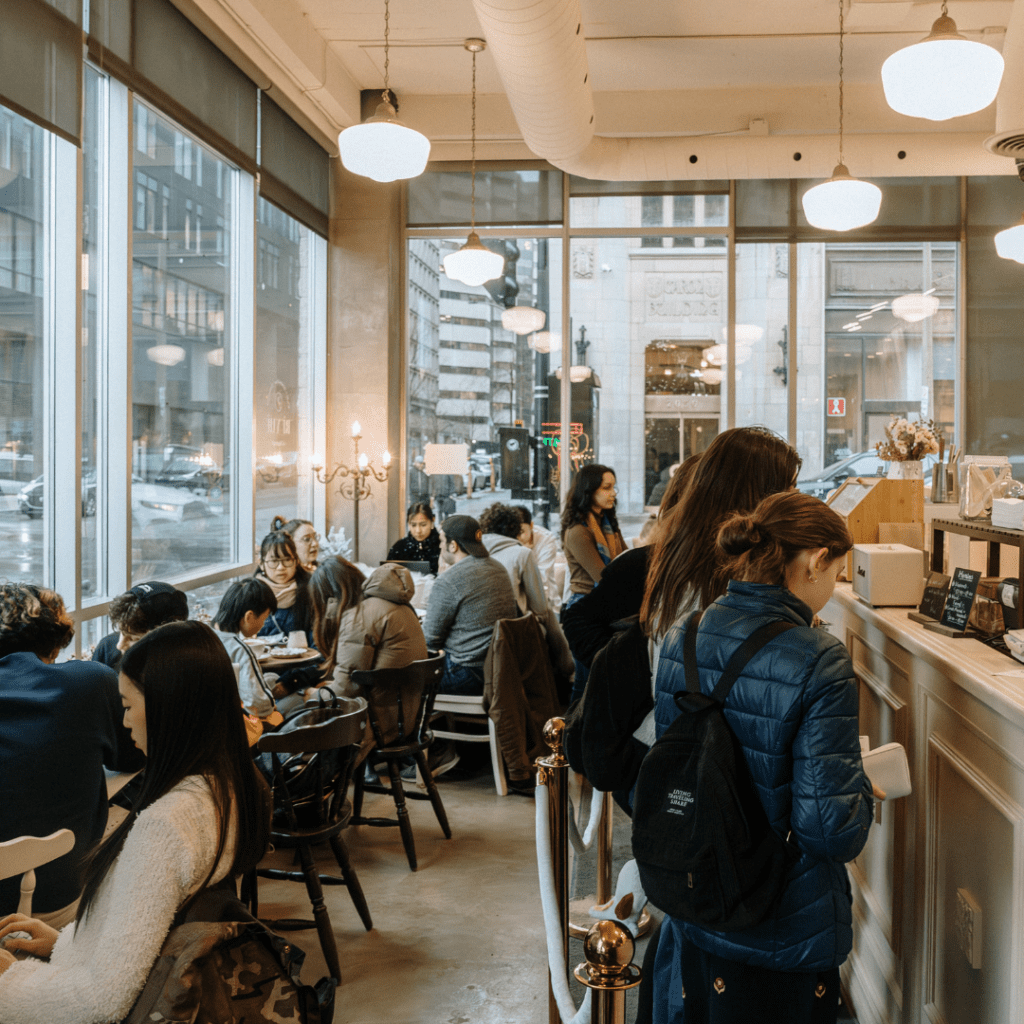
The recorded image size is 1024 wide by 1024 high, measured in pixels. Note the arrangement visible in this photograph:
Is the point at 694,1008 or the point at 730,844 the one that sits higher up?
the point at 730,844

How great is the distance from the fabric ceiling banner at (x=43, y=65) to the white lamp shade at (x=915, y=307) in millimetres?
5983

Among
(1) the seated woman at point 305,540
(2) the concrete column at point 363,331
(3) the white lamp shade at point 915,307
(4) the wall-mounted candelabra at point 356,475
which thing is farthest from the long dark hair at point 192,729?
(3) the white lamp shade at point 915,307

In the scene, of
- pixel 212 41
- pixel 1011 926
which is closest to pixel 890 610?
pixel 1011 926

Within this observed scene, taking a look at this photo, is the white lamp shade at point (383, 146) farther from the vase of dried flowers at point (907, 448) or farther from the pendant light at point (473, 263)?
the vase of dried flowers at point (907, 448)

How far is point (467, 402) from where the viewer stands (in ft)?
24.9

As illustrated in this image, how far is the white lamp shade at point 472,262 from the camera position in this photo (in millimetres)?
5570

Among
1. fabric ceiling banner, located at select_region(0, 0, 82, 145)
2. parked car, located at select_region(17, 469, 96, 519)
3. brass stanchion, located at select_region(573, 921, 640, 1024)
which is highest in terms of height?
fabric ceiling banner, located at select_region(0, 0, 82, 145)

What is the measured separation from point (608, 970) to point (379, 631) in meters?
2.90

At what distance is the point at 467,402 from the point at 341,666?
155 inches

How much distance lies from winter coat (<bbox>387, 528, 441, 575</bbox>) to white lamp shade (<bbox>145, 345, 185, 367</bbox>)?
2282mm

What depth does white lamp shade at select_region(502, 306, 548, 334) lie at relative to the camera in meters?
7.47

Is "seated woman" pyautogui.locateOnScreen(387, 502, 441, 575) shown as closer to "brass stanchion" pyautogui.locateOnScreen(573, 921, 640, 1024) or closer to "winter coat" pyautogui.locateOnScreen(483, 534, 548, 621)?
"winter coat" pyautogui.locateOnScreen(483, 534, 548, 621)

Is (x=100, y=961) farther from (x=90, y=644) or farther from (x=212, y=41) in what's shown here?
(x=212, y=41)

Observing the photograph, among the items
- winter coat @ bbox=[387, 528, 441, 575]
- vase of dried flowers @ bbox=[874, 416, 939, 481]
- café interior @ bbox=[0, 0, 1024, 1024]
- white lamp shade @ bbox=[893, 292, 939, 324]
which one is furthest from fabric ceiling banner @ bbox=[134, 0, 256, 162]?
white lamp shade @ bbox=[893, 292, 939, 324]
